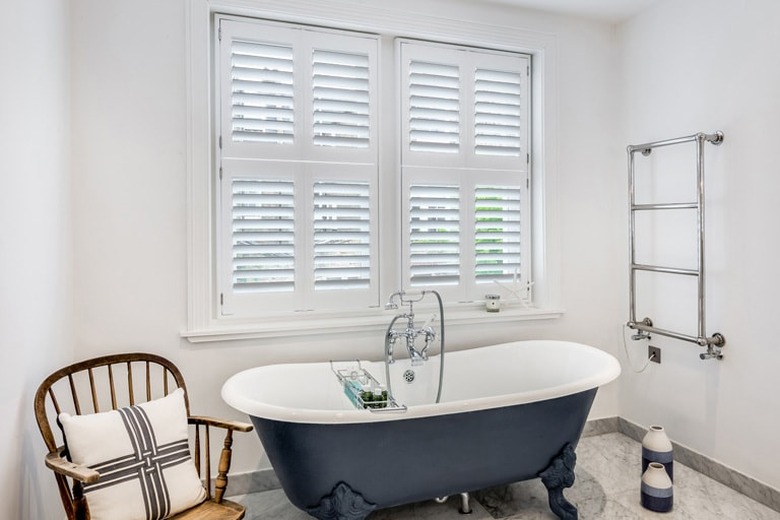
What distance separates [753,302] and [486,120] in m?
1.68

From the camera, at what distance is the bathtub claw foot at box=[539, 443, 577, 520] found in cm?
214

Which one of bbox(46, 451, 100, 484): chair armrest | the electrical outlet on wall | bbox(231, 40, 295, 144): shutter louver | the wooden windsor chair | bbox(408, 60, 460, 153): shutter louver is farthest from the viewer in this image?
the electrical outlet on wall

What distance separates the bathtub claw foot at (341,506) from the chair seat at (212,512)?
0.91 ft

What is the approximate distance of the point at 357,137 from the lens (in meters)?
2.67

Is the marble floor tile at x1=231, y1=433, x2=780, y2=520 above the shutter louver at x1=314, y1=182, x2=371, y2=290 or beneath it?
Answer: beneath

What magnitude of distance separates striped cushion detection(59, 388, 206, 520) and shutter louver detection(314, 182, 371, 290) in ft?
3.49

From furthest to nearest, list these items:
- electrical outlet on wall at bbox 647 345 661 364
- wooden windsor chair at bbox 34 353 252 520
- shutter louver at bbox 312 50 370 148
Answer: electrical outlet on wall at bbox 647 345 661 364
shutter louver at bbox 312 50 370 148
wooden windsor chair at bbox 34 353 252 520

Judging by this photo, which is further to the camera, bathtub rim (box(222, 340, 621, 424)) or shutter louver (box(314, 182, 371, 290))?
shutter louver (box(314, 182, 371, 290))

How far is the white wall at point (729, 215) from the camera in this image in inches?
90.1

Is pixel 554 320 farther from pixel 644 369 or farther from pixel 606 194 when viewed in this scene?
pixel 606 194

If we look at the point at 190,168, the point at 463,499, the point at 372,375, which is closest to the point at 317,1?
the point at 190,168

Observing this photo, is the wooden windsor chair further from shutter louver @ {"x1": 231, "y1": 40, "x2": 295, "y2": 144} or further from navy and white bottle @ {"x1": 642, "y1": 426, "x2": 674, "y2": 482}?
navy and white bottle @ {"x1": 642, "y1": 426, "x2": 674, "y2": 482}

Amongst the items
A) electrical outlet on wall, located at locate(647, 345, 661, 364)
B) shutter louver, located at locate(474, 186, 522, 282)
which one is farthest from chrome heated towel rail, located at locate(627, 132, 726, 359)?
shutter louver, located at locate(474, 186, 522, 282)

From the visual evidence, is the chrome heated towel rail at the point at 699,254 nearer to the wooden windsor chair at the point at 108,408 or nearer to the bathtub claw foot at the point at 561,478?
the bathtub claw foot at the point at 561,478
